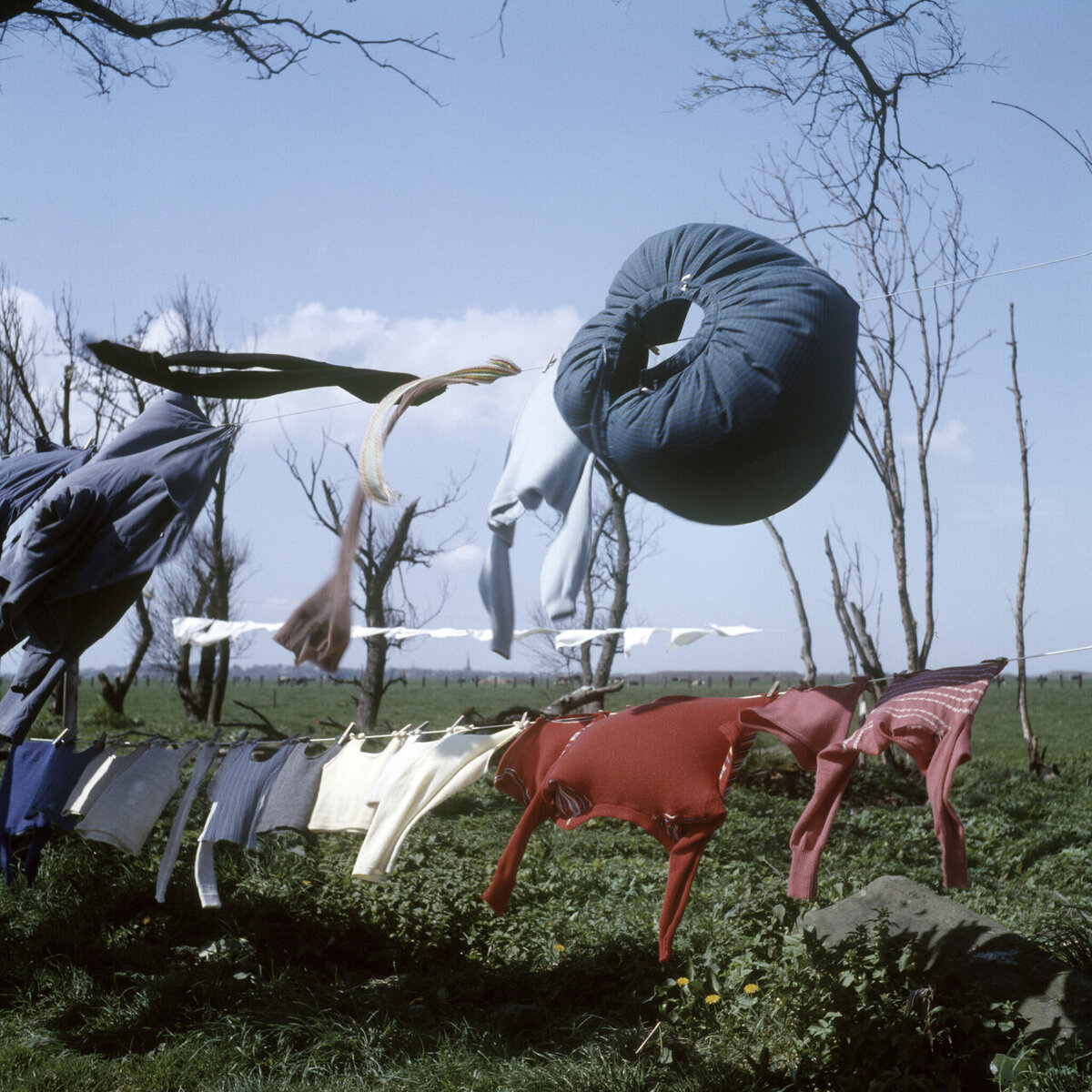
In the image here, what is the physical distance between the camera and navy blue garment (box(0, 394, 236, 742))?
4.09m

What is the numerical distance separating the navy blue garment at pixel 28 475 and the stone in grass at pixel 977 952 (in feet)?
14.7

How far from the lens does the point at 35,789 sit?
5.07 meters

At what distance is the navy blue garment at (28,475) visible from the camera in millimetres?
4758

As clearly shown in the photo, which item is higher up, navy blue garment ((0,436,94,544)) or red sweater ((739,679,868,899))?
navy blue garment ((0,436,94,544))

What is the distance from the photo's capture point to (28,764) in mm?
5191

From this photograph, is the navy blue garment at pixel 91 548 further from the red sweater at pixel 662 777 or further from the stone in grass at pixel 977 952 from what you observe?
the stone in grass at pixel 977 952

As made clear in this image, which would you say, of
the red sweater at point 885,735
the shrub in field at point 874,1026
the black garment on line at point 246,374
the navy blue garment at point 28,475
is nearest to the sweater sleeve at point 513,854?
the red sweater at point 885,735

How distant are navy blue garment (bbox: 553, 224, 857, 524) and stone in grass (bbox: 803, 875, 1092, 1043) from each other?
2.74m

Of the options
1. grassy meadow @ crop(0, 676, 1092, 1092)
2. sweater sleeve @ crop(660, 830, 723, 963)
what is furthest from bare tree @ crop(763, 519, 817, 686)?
sweater sleeve @ crop(660, 830, 723, 963)

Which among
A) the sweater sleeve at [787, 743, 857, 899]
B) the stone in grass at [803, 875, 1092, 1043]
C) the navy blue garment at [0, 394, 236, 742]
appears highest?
the navy blue garment at [0, 394, 236, 742]

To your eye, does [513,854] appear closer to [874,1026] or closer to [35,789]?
[874,1026]

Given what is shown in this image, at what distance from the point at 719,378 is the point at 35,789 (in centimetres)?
428

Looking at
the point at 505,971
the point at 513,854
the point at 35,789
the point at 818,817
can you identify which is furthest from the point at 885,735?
the point at 35,789

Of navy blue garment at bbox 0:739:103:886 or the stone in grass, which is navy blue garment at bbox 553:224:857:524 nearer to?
the stone in grass
